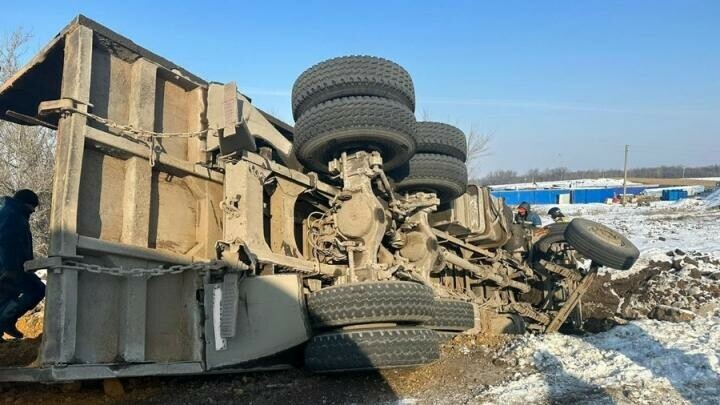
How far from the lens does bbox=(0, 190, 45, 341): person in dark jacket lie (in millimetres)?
4094

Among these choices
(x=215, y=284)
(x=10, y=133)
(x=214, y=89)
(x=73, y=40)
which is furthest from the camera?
(x=10, y=133)

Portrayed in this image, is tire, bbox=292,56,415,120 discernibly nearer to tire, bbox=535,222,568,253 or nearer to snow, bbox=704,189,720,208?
tire, bbox=535,222,568,253

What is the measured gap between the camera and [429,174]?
589 cm

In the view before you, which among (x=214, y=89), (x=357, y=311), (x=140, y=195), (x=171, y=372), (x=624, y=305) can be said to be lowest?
(x=624, y=305)

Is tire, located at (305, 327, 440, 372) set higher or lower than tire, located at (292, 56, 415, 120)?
lower

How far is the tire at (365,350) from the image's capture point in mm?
3781

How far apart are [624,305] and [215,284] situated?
9.39 metres

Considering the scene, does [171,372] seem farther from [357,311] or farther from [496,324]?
[496,324]

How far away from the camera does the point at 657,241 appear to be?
1681cm

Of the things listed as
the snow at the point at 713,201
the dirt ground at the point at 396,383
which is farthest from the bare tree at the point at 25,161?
the snow at the point at 713,201

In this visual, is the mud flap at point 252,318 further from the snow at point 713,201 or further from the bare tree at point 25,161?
the snow at point 713,201

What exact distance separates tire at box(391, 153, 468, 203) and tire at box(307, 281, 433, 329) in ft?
6.32

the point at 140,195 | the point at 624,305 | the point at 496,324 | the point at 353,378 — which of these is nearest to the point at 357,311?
the point at 353,378

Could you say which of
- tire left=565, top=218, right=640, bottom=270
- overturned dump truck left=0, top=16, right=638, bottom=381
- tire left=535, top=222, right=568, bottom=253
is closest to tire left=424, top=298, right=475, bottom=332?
overturned dump truck left=0, top=16, right=638, bottom=381
